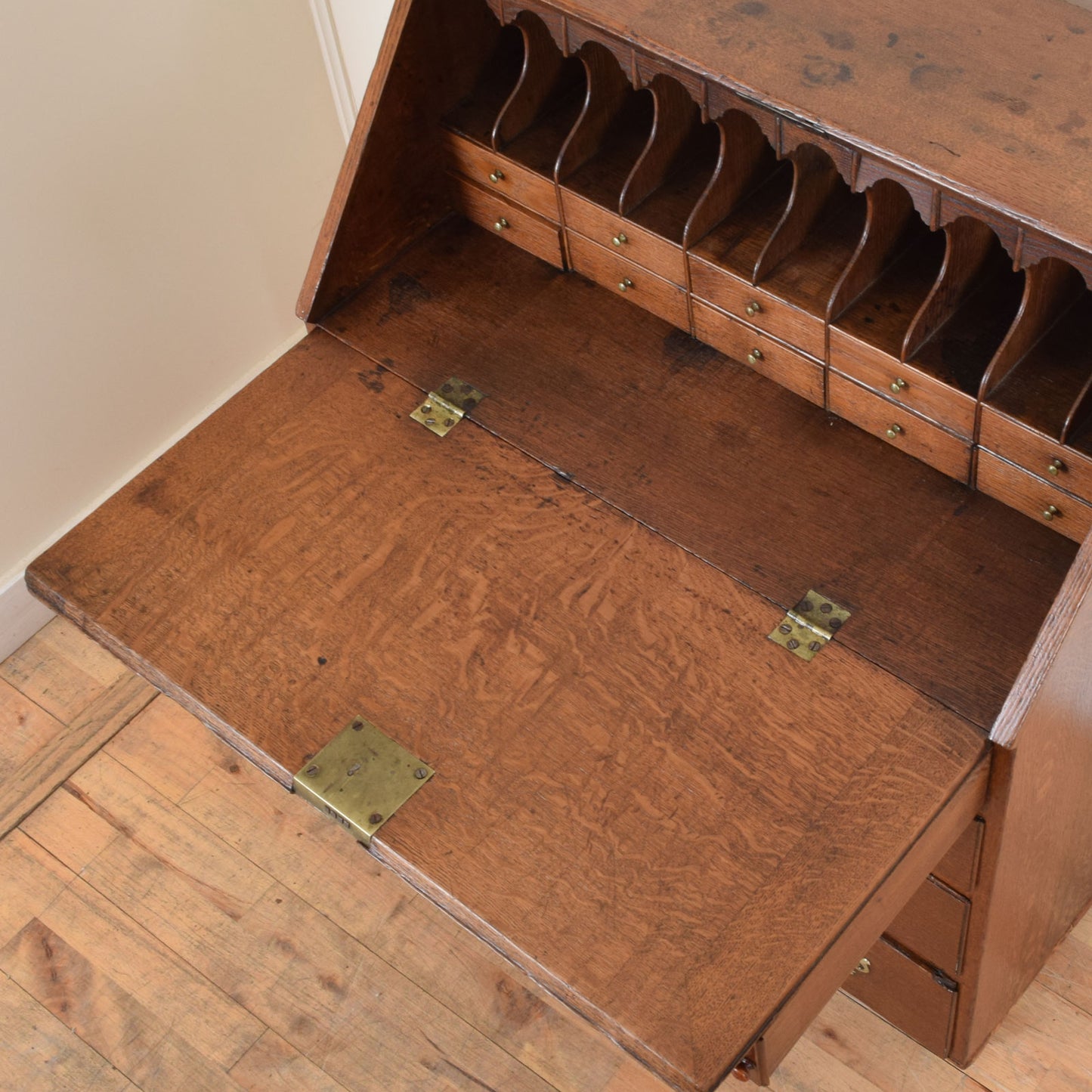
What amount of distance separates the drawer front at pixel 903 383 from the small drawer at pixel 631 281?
0.80ft

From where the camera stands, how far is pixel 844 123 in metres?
1.28

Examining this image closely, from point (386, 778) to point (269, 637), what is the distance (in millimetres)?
232

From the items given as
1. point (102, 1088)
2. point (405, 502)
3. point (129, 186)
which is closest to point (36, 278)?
point (129, 186)

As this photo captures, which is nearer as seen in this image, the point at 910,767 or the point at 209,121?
the point at 910,767

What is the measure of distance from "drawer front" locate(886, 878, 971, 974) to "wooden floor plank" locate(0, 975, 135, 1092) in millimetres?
1200

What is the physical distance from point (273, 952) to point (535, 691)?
101 cm

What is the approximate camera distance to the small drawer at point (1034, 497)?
142 centimetres

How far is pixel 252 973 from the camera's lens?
85.8 inches

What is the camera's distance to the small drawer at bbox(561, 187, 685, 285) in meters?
1.63

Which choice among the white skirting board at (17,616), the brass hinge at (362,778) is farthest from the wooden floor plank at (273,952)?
the brass hinge at (362,778)

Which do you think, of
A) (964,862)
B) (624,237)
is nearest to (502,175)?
(624,237)

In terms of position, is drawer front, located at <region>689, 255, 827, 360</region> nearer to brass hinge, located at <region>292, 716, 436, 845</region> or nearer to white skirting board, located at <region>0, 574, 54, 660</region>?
brass hinge, located at <region>292, 716, 436, 845</region>

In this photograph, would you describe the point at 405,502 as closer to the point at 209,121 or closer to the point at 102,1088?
the point at 102,1088

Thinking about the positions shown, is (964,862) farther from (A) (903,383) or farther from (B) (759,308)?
(B) (759,308)
